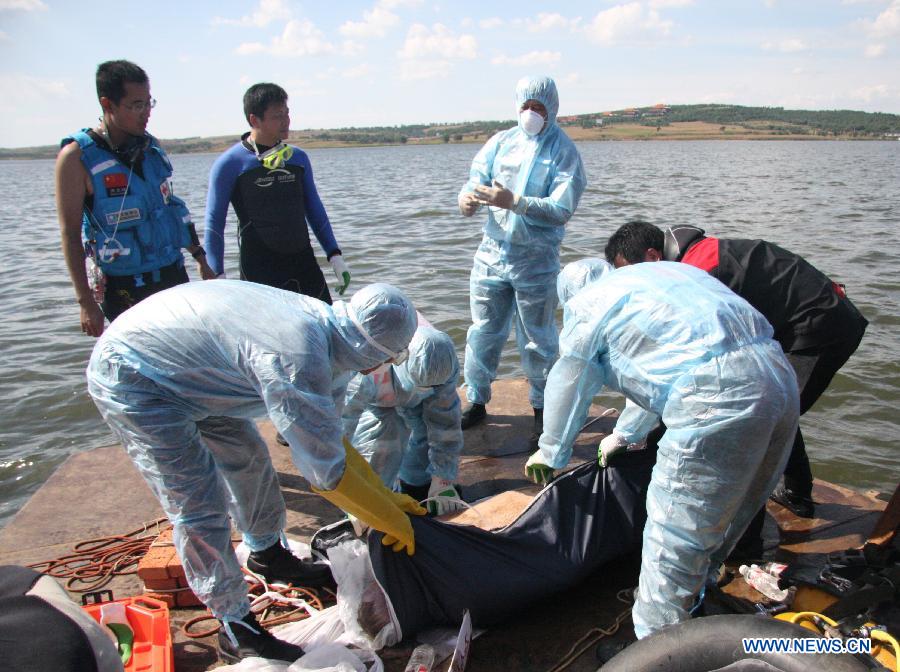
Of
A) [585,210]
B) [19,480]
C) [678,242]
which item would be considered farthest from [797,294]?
[585,210]


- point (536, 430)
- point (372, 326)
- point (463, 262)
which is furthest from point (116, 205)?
point (463, 262)

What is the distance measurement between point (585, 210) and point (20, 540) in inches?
584

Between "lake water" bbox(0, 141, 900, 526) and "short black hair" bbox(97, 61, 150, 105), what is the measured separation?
2.07 metres

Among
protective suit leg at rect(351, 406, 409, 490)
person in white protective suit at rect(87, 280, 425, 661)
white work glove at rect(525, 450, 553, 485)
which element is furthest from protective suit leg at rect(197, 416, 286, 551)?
white work glove at rect(525, 450, 553, 485)

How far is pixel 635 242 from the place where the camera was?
8.91 ft

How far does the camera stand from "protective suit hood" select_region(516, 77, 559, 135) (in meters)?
3.83

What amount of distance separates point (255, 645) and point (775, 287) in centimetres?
251

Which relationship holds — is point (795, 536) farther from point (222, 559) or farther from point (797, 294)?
point (222, 559)

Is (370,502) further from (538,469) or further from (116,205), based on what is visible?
(116,205)

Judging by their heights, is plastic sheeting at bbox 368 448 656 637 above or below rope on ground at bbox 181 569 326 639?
above

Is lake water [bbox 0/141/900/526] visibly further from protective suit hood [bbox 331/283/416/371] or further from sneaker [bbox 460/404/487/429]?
protective suit hood [bbox 331/283/416/371]

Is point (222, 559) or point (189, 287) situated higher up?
point (189, 287)

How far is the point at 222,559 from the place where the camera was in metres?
2.23

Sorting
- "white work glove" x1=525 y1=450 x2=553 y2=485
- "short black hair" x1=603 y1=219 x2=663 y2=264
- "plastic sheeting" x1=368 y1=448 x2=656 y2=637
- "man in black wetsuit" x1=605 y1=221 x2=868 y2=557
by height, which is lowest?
"plastic sheeting" x1=368 y1=448 x2=656 y2=637
